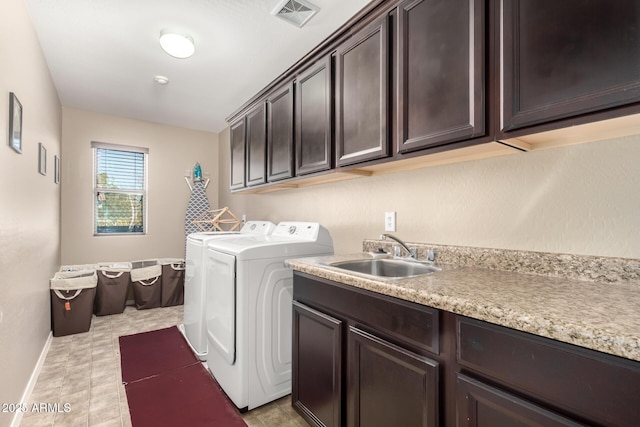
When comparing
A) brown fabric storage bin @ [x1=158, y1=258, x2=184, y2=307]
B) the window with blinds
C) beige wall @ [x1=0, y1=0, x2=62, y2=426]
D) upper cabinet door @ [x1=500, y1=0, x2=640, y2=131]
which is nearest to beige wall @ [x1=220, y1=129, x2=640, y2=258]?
upper cabinet door @ [x1=500, y1=0, x2=640, y2=131]

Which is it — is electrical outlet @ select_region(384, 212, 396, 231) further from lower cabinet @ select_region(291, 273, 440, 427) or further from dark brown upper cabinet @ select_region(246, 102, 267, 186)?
dark brown upper cabinet @ select_region(246, 102, 267, 186)

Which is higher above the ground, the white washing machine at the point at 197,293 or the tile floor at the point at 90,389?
the white washing machine at the point at 197,293

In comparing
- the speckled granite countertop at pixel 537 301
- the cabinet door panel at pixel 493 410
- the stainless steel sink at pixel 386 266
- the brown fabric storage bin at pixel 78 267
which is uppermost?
the speckled granite countertop at pixel 537 301

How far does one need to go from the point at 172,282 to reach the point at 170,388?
2041mm

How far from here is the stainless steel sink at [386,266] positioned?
1706mm

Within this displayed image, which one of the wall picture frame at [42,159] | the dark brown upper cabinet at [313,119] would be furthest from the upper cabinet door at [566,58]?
the wall picture frame at [42,159]

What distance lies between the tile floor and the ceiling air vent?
2.51 metres

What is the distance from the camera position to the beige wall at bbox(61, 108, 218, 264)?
12.3 feet

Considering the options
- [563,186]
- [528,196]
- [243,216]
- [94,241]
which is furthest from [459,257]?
[94,241]

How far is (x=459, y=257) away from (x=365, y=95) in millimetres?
997

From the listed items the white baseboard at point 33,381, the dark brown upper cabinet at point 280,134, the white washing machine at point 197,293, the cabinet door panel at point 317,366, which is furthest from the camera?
the white washing machine at point 197,293

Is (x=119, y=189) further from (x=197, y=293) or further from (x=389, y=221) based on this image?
(x=389, y=221)

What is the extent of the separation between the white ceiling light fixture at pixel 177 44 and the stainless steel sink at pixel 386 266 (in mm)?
1930

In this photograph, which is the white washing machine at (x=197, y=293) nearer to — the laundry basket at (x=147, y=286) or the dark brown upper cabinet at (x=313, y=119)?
the dark brown upper cabinet at (x=313, y=119)
